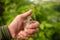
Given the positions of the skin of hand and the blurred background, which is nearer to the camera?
the skin of hand

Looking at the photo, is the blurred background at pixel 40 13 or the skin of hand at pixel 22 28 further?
the blurred background at pixel 40 13

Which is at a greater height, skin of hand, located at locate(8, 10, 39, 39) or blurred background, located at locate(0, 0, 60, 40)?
skin of hand, located at locate(8, 10, 39, 39)

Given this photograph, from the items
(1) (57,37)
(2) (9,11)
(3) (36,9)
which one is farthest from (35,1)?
(1) (57,37)

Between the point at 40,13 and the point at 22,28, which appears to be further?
the point at 40,13

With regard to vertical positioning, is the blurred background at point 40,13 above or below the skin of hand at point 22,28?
below

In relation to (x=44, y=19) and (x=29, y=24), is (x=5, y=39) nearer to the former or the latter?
(x=29, y=24)
